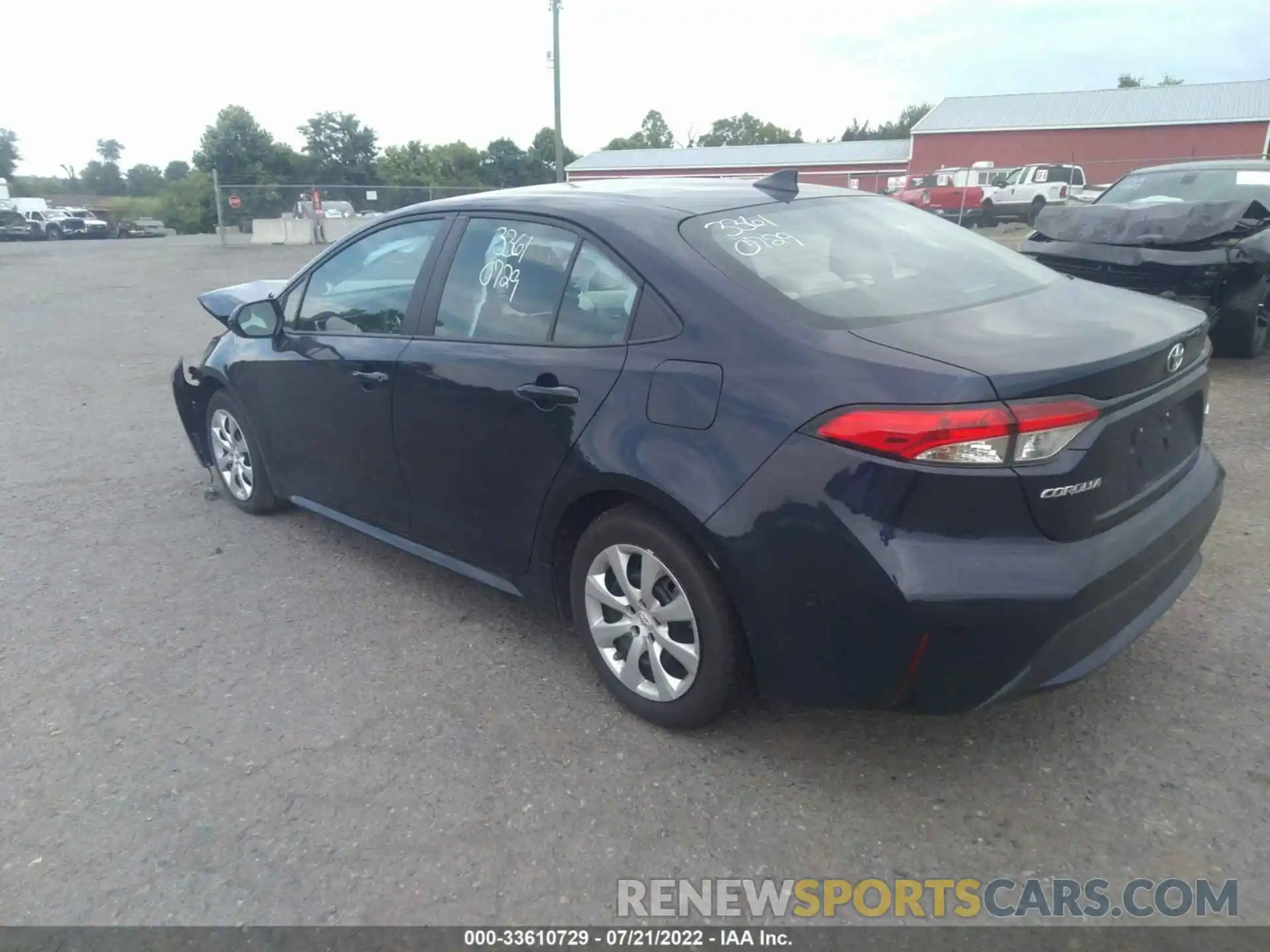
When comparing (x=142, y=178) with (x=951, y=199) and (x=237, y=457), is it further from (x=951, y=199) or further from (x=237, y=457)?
(x=237, y=457)

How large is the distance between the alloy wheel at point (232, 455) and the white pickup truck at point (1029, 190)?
26155 mm

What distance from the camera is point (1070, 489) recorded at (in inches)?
95.0

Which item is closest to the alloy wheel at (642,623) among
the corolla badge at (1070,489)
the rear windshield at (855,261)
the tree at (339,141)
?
the rear windshield at (855,261)

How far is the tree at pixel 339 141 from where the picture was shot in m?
63.6

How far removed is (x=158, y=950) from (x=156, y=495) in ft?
12.2

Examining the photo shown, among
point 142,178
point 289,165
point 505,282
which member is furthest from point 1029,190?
point 142,178

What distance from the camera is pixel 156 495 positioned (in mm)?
5496

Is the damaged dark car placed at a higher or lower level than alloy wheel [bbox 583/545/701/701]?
higher

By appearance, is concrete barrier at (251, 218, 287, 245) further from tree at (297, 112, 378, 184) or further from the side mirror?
tree at (297, 112, 378, 184)

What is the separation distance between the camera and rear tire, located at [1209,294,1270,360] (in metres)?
7.27

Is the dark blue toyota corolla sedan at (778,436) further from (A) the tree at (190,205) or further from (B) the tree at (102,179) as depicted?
(B) the tree at (102,179)

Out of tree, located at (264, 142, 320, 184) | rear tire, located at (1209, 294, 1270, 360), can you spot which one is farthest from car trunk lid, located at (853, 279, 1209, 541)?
tree, located at (264, 142, 320, 184)

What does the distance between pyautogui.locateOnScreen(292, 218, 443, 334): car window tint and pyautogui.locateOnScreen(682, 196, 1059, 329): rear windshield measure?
1269 millimetres

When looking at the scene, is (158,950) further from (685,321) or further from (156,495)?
(156,495)
